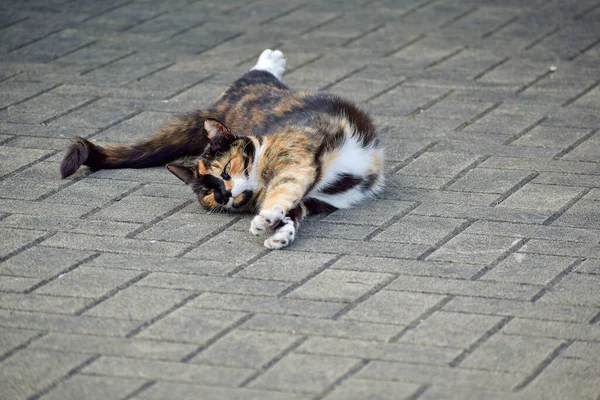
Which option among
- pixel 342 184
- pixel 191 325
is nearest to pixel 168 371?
pixel 191 325

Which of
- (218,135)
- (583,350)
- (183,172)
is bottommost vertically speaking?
(583,350)

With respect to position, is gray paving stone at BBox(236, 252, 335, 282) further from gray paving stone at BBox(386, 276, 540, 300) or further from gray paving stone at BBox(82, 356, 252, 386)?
gray paving stone at BBox(82, 356, 252, 386)

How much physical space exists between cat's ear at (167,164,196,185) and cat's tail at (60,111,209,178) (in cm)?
45

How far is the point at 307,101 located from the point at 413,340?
209cm

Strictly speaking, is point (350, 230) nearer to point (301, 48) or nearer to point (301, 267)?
point (301, 267)

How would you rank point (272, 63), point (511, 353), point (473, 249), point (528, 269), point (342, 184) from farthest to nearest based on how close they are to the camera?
point (272, 63) < point (342, 184) < point (473, 249) < point (528, 269) < point (511, 353)

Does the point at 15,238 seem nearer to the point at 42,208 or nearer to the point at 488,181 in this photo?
the point at 42,208

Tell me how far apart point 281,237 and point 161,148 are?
1.28 meters

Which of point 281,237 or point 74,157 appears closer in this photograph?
point 281,237

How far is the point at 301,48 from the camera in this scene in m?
7.68

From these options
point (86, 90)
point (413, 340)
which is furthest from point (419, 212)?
point (86, 90)

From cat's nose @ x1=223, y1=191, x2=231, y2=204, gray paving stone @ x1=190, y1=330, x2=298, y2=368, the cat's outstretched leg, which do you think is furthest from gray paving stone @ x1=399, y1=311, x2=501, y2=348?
the cat's outstretched leg

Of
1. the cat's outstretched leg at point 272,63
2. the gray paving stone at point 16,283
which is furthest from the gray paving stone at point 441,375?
the cat's outstretched leg at point 272,63

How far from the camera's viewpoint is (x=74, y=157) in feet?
17.7
